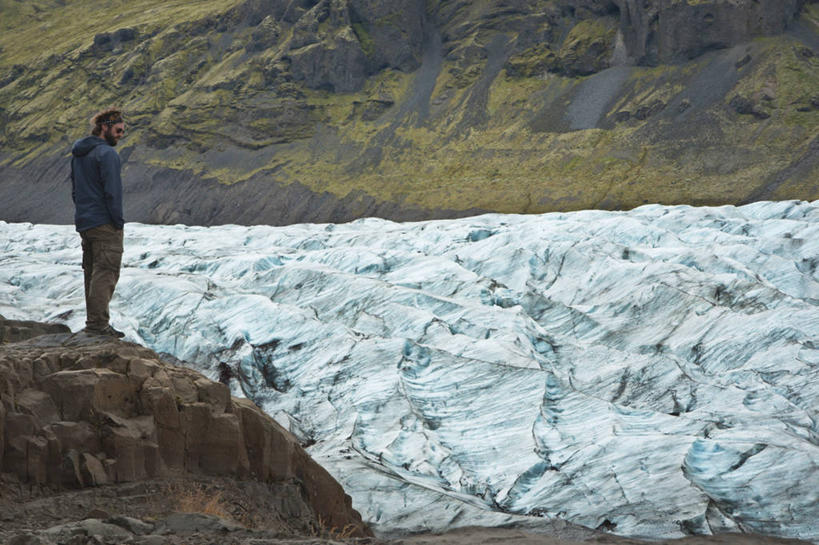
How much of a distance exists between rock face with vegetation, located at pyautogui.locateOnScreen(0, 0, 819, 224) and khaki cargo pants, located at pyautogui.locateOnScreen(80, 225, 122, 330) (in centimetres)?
5871

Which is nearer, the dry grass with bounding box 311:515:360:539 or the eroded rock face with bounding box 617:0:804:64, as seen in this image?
the dry grass with bounding box 311:515:360:539

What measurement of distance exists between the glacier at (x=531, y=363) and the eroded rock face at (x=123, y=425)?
3.95m

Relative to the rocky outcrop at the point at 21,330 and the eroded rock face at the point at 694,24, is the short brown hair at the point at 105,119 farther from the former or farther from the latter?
the eroded rock face at the point at 694,24

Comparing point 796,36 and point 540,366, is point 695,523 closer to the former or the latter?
point 540,366

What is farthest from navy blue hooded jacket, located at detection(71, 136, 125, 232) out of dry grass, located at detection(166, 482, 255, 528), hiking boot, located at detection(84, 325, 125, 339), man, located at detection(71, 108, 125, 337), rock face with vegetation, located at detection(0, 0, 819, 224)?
rock face with vegetation, located at detection(0, 0, 819, 224)

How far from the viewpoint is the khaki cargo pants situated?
892 cm

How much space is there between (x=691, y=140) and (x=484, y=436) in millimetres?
61414

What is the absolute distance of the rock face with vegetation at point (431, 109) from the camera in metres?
69.1

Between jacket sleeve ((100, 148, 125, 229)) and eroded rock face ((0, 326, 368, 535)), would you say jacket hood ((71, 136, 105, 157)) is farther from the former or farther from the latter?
eroded rock face ((0, 326, 368, 535))

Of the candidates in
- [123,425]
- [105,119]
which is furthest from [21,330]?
[123,425]

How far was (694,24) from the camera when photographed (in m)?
77.8

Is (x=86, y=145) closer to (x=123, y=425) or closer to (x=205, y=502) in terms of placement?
(x=123, y=425)

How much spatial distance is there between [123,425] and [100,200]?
2552mm

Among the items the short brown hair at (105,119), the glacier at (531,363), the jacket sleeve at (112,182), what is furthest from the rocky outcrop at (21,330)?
the glacier at (531,363)
